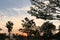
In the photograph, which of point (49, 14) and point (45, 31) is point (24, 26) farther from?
point (49, 14)

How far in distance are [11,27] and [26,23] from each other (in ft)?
19.3

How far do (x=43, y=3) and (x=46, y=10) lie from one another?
89 cm

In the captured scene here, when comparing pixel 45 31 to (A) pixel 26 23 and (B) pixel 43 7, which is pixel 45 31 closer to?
(A) pixel 26 23

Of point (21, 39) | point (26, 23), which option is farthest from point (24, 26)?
point (21, 39)

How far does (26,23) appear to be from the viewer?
80.1 m

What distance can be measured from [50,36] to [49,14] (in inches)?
1600

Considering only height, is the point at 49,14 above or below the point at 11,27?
above

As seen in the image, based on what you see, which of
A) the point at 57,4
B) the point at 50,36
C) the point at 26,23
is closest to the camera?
the point at 57,4

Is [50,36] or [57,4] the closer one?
[57,4]

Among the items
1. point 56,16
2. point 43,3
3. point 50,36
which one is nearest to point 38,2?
point 43,3

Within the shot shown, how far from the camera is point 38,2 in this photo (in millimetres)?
35188

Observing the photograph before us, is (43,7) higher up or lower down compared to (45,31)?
higher up

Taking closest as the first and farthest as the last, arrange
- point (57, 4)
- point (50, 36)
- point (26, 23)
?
point (57, 4) < point (50, 36) < point (26, 23)

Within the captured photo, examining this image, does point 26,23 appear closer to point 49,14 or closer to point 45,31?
point 45,31
